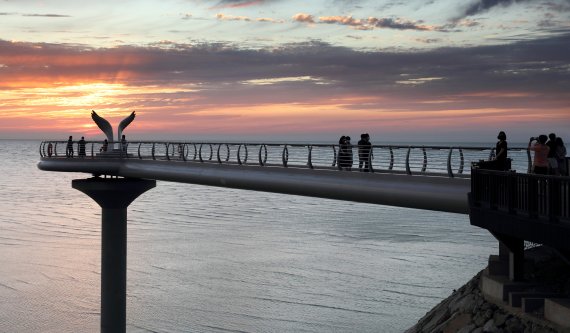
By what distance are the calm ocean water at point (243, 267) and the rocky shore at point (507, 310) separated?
2240cm

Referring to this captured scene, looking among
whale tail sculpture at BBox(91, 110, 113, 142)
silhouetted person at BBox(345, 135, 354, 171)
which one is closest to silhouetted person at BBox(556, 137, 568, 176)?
silhouetted person at BBox(345, 135, 354, 171)

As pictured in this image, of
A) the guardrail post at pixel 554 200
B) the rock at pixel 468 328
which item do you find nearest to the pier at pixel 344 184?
the guardrail post at pixel 554 200

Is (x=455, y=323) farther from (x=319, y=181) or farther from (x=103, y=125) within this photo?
(x=103, y=125)

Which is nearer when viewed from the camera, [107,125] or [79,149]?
[79,149]

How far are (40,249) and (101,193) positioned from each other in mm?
36393

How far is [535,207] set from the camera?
17.9m

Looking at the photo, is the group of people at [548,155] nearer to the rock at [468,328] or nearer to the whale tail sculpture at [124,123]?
the rock at [468,328]

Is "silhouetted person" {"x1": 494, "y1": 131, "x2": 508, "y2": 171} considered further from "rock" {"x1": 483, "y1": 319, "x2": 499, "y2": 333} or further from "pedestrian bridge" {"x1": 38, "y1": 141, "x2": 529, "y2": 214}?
"rock" {"x1": 483, "y1": 319, "x2": 499, "y2": 333}

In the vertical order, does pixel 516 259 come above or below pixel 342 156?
below

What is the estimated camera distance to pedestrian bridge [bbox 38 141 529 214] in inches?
947

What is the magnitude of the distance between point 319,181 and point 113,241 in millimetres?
18098

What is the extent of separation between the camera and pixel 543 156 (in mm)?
19594

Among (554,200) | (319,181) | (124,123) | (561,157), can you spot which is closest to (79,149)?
(124,123)

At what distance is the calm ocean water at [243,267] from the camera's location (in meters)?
51.0
